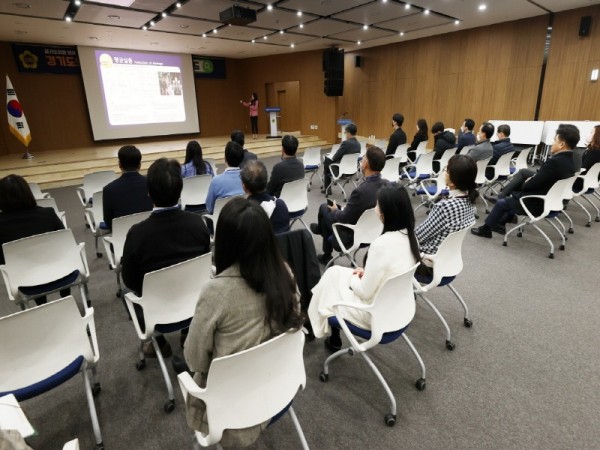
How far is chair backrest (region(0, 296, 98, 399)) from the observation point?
53.4 inches

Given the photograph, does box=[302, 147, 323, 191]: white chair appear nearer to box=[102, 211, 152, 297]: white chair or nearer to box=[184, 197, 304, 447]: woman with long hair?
box=[102, 211, 152, 297]: white chair

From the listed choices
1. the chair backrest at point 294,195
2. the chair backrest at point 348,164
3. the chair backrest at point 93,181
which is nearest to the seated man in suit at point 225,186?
the chair backrest at point 294,195

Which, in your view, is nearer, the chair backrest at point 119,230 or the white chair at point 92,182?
the chair backrest at point 119,230

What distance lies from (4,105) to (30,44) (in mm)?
1969

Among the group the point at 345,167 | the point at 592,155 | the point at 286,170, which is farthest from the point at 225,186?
the point at 592,155

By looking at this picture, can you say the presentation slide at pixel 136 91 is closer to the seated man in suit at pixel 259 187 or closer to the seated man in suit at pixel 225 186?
the seated man in suit at pixel 225 186

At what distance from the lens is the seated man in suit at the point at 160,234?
1861 millimetres

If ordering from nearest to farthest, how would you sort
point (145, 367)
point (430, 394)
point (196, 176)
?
point (430, 394) → point (145, 367) → point (196, 176)

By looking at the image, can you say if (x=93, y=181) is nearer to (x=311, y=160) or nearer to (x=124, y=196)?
(x=124, y=196)

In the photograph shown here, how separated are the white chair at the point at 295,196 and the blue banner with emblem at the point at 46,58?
11.0 metres

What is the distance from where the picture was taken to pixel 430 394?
2.01 metres

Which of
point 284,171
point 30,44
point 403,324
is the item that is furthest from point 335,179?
point 30,44

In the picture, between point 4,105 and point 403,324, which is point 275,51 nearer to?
point 4,105

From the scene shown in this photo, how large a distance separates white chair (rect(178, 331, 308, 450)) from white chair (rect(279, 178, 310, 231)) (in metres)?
2.60
